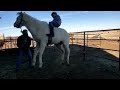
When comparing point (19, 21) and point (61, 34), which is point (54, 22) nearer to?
point (61, 34)

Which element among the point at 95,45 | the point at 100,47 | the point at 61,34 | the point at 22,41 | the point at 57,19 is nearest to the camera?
the point at 22,41

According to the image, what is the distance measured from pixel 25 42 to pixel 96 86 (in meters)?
3.84

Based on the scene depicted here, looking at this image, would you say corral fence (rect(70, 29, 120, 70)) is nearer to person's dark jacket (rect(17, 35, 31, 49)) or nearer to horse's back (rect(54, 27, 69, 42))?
horse's back (rect(54, 27, 69, 42))

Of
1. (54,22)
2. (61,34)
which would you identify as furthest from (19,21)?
(61,34)

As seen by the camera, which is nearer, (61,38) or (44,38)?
(44,38)

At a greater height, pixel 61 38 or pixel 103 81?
pixel 61 38

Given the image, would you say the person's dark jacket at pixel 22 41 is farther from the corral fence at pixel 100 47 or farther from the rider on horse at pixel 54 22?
the corral fence at pixel 100 47

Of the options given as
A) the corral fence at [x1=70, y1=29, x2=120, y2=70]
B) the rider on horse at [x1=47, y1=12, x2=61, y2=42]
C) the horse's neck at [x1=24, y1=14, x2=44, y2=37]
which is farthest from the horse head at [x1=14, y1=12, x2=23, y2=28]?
the corral fence at [x1=70, y1=29, x2=120, y2=70]

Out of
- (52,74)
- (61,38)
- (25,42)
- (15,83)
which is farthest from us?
(61,38)
